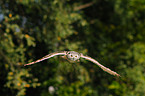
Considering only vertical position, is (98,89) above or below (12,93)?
above

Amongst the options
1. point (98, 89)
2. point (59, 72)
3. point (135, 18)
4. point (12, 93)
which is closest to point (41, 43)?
point (59, 72)

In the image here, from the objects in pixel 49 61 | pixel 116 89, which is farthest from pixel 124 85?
pixel 49 61

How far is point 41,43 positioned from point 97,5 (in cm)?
150

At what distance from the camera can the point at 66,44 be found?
2270 mm

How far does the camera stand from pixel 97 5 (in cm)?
336

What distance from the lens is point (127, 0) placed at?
9.01 ft

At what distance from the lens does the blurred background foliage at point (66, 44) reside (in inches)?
81.8

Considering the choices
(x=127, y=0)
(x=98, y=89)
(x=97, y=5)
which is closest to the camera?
(x=127, y=0)

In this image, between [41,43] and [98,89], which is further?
[98,89]

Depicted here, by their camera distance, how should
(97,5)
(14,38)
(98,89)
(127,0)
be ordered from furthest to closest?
(97,5), (98,89), (127,0), (14,38)

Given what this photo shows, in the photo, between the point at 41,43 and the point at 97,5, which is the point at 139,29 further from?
the point at 41,43

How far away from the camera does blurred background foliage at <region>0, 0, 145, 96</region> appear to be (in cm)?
208

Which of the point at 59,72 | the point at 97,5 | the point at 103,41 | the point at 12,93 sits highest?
the point at 97,5

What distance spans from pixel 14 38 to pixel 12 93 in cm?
66
